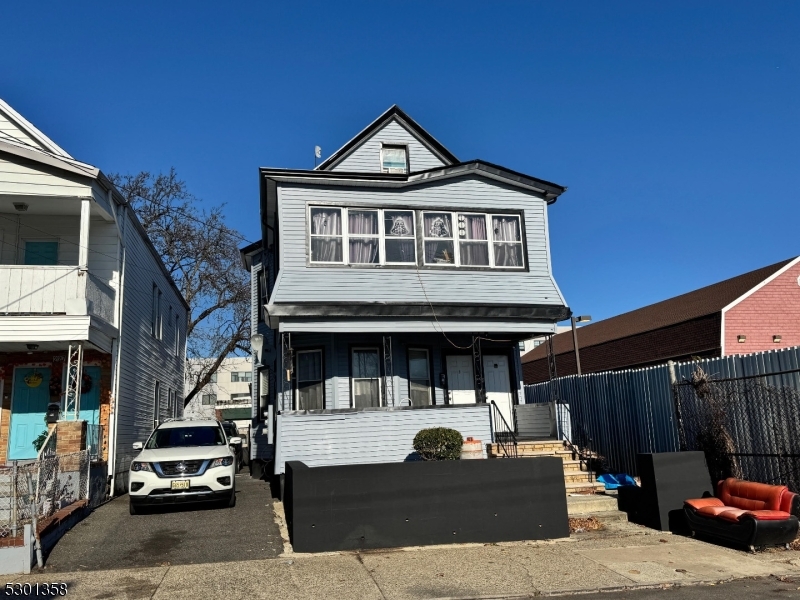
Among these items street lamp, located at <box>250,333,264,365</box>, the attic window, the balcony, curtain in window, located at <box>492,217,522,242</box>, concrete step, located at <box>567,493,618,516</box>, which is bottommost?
concrete step, located at <box>567,493,618,516</box>

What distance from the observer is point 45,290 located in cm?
1323

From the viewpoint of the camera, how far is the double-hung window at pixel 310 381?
14.9m

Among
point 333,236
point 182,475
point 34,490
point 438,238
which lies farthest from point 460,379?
point 34,490

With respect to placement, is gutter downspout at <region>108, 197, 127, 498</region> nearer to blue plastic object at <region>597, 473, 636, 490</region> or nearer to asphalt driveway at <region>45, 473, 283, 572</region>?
asphalt driveway at <region>45, 473, 283, 572</region>

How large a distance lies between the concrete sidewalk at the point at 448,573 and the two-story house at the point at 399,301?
4.55 m

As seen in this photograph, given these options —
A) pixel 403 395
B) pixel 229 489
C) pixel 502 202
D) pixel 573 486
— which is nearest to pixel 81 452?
pixel 229 489

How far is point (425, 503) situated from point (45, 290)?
905 centimetres

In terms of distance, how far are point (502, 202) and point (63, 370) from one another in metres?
10.8

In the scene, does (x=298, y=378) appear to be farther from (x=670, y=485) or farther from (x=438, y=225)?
(x=670, y=485)

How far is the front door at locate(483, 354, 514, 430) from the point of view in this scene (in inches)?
630

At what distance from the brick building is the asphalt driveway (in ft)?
54.9

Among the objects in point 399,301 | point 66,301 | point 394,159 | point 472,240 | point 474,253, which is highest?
point 394,159

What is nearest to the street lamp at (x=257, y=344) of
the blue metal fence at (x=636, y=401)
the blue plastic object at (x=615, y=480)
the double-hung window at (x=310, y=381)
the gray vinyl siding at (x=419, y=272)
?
the double-hung window at (x=310, y=381)

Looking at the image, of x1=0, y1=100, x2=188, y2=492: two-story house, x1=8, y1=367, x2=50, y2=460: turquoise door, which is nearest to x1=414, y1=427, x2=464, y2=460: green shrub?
x1=0, y1=100, x2=188, y2=492: two-story house
